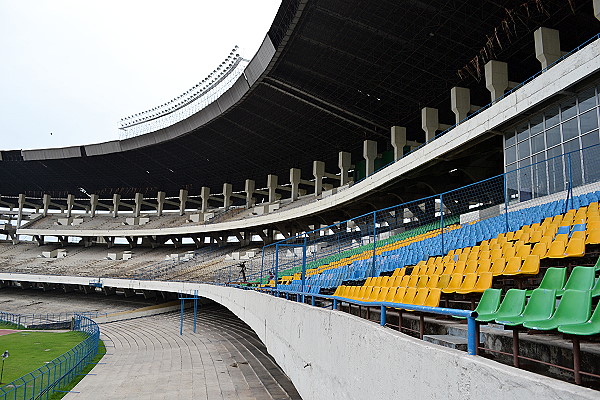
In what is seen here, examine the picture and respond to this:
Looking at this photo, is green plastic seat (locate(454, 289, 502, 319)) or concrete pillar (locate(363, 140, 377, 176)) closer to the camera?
green plastic seat (locate(454, 289, 502, 319))

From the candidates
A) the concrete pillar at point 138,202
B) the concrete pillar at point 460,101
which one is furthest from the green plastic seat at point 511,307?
the concrete pillar at point 138,202

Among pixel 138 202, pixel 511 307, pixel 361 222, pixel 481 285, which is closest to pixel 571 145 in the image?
pixel 361 222

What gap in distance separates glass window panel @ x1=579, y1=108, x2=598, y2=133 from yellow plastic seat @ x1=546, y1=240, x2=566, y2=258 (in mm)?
8725

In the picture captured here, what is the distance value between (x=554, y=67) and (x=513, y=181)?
3.54 meters

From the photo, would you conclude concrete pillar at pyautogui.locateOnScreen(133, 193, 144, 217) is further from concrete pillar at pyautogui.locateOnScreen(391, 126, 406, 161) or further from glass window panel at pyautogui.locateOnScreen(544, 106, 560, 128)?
glass window panel at pyautogui.locateOnScreen(544, 106, 560, 128)

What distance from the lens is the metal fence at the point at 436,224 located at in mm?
11312

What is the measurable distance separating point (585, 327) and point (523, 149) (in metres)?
15.0

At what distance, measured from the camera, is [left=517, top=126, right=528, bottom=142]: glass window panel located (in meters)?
16.3

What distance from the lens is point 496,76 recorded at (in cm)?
A: 2094

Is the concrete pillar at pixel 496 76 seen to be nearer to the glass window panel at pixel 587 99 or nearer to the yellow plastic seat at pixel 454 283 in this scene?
the glass window panel at pixel 587 99

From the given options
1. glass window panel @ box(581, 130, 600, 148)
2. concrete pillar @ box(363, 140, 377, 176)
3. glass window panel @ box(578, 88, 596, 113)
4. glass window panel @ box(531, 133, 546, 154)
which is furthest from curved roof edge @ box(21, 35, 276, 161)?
glass window panel @ box(581, 130, 600, 148)

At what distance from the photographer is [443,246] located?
10.9 meters

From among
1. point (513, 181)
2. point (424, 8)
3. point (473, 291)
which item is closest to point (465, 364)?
point (473, 291)

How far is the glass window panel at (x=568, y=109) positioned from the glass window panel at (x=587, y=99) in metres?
0.23
